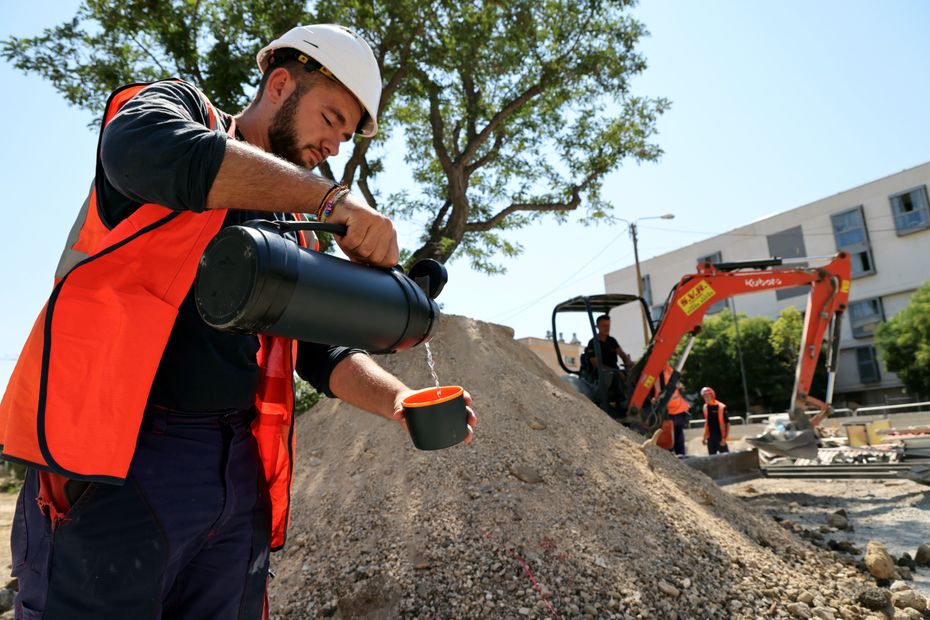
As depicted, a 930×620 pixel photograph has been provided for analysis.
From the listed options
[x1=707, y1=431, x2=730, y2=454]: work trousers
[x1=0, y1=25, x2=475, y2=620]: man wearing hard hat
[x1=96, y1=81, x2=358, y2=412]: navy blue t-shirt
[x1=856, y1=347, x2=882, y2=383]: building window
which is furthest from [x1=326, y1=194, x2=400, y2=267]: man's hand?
[x1=856, y1=347, x2=882, y2=383]: building window

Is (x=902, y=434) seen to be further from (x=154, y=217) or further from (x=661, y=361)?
(x=154, y=217)

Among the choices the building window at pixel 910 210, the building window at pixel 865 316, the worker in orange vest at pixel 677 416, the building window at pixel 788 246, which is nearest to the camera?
the worker in orange vest at pixel 677 416

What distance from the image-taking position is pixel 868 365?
3225 cm

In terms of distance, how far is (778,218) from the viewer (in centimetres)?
3588

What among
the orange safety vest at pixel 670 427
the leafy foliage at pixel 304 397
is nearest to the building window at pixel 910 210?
the orange safety vest at pixel 670 427

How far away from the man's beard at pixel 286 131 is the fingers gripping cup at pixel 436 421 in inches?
27.3

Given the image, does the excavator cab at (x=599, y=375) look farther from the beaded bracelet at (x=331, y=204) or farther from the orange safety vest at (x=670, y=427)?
the beaded bracelet at (x=331, y=204)

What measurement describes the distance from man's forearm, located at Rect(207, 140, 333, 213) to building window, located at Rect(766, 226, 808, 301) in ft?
126

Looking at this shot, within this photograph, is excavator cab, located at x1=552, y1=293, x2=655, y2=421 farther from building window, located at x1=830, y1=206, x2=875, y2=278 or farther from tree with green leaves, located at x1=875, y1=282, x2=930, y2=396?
building window, located at x1=830, y1=206, x2=875, y2=278

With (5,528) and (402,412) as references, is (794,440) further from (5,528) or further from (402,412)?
(5,528)

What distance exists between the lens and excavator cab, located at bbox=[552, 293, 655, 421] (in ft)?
26.4

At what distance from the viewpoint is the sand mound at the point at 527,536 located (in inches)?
108

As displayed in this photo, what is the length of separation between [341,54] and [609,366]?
7327 mm

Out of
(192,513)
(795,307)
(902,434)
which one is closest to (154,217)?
(192,513)
